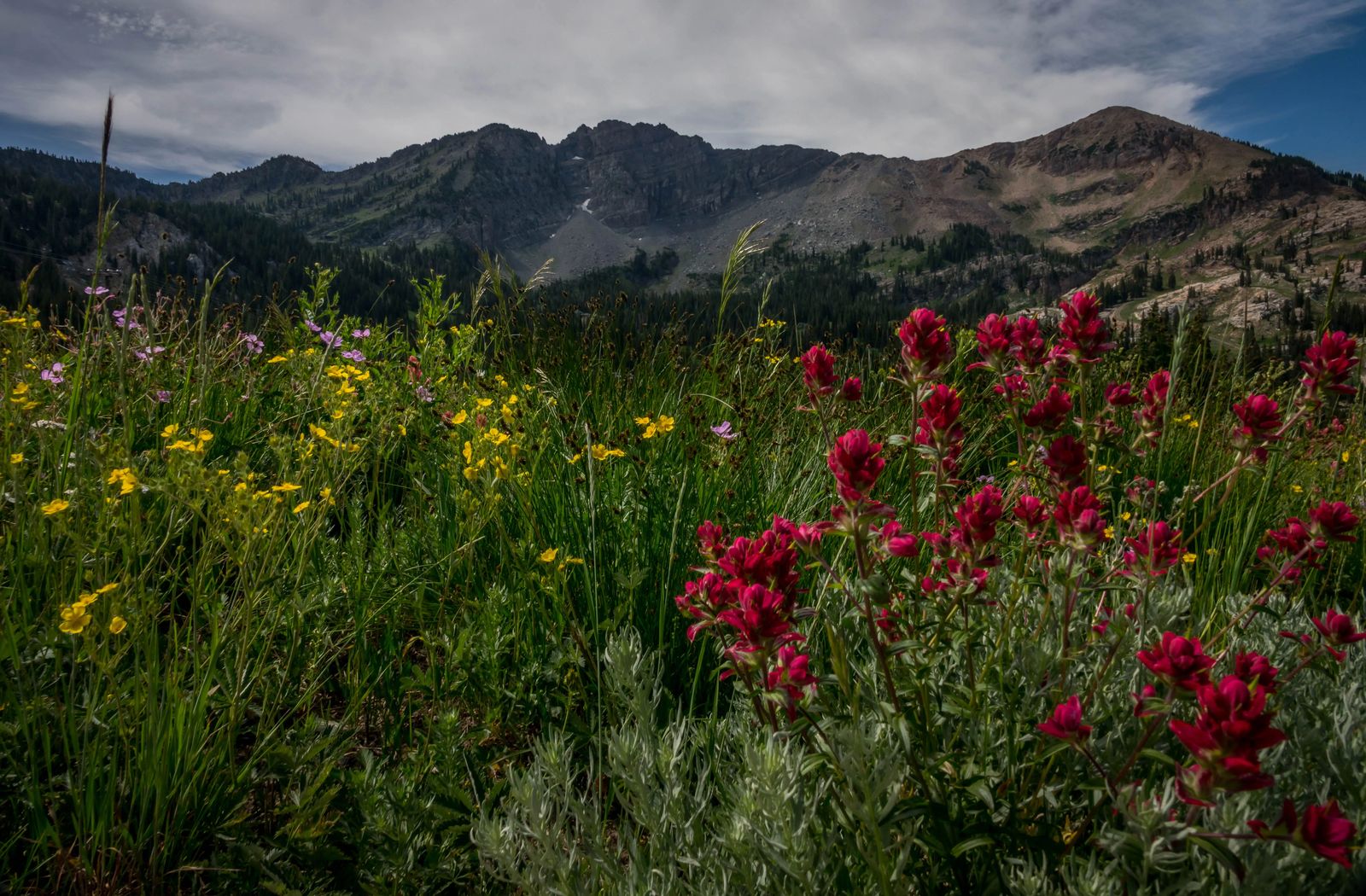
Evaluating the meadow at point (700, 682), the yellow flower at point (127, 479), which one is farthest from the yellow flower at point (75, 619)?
the yellow flower at point (127, 479)

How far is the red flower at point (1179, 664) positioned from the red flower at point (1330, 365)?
129cm

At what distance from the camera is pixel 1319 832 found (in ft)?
3.20

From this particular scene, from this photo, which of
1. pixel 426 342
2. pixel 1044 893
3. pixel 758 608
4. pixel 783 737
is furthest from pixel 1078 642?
pixel 426 342

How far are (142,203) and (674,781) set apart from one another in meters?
163

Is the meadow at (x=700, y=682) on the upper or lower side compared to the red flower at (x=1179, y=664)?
lower

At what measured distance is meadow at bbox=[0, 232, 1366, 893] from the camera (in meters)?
1.33

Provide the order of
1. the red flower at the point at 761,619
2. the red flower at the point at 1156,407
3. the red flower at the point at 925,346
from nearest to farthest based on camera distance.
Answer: the red flower at the point at 761,619 < the red flower at the point at 925,346 < the red flower at the point at 1156,407

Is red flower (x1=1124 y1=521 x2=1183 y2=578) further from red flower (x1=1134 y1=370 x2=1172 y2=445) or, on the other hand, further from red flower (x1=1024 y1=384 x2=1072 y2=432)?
red flower (x1=1134 y1=370 x2=1172 y2=445)

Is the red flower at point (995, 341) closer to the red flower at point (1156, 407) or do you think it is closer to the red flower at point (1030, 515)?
the red flower at point (1030, 515)

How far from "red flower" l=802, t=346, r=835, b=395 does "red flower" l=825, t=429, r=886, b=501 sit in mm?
672

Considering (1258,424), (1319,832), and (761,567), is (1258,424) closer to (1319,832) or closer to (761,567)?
(1319,832)

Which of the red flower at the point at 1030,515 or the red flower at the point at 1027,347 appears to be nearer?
the red flower at the point at 1030,515

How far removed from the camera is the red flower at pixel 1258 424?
1.85 m

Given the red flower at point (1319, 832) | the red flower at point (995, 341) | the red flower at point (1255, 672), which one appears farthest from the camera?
the red flower at point (995, 341)
